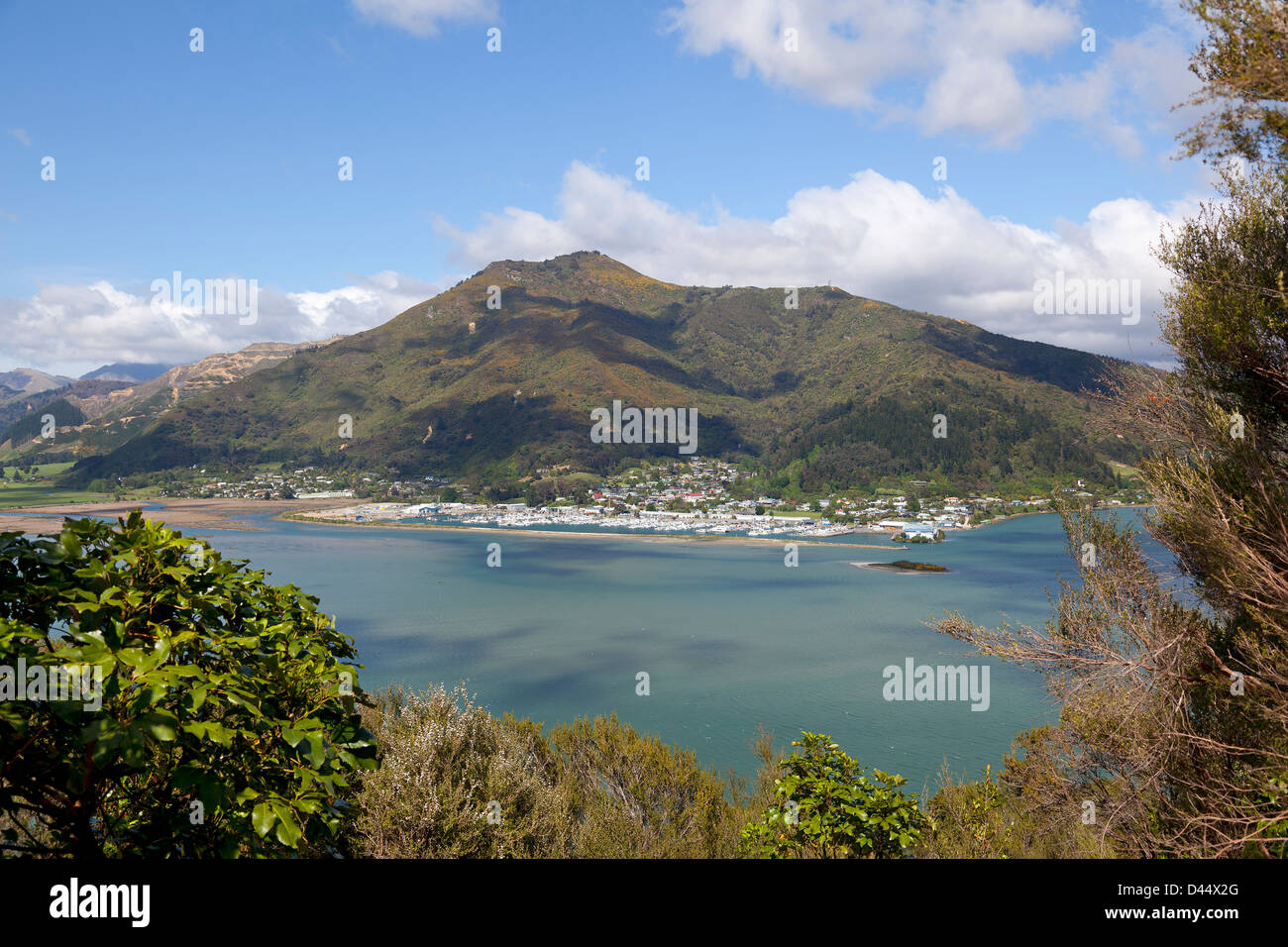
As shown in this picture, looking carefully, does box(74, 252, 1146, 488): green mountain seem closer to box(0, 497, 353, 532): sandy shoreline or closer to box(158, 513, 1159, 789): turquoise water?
box(0, 497, 353, 532): sandy shoreline

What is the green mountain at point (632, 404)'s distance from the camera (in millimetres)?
122000

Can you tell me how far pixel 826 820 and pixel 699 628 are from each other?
3614cm

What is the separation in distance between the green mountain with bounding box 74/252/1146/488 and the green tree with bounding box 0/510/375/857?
11571 cm

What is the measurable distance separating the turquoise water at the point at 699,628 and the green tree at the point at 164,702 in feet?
29.0

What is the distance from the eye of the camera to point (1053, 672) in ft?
26.8

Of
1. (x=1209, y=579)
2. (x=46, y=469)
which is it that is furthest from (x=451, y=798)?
(x=46, y=469)

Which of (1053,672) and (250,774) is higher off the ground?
(250,774)

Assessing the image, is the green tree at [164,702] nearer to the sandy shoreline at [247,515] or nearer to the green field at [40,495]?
the sandy shoreline at [247,515]

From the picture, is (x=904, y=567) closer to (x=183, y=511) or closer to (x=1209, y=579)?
(x=1209, y=579)

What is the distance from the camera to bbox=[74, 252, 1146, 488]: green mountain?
12200 cm
